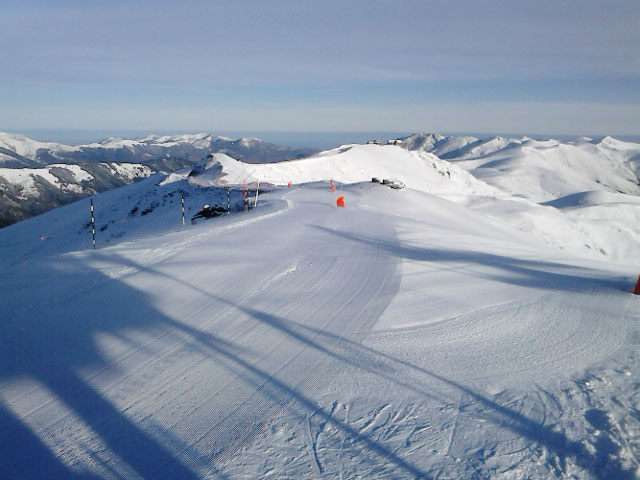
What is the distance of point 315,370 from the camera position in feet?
16.2

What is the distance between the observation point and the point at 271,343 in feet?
18.4

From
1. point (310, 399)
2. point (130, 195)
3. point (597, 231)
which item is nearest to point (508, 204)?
point (597, 231)

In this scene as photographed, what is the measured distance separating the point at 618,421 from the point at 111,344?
574 cm

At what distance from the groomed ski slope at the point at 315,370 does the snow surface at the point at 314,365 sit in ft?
0.07

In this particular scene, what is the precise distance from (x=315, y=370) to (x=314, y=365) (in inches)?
4.2

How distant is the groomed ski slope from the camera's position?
11.9 ft

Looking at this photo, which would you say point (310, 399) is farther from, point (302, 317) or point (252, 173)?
point (252, 173)

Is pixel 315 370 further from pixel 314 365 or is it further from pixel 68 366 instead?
pixel 68 366

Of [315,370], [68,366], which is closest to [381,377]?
[315,370]

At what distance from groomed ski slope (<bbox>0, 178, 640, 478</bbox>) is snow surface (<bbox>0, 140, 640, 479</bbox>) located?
0.02m

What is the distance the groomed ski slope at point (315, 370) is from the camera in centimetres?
363

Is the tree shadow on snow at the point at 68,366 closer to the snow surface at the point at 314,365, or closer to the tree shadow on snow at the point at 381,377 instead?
the snow surface at the point at 314,365

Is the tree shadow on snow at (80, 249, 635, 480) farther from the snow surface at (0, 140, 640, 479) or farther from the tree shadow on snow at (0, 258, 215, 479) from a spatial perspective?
the tree shadow on snow at (0, 258, 215, 479)

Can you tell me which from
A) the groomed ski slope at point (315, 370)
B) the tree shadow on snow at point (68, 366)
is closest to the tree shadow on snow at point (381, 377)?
the groomed ski slope at point (315, 370)
